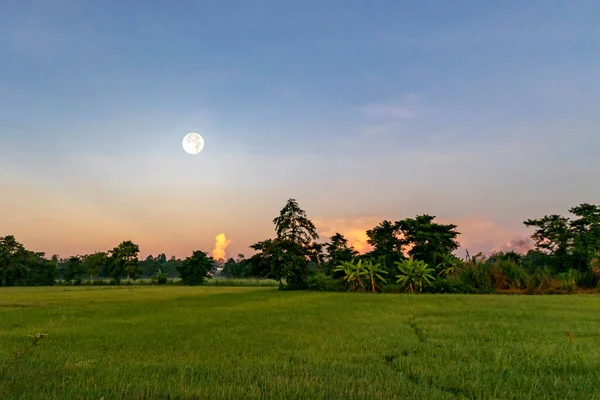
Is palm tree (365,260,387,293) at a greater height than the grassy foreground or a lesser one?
greater

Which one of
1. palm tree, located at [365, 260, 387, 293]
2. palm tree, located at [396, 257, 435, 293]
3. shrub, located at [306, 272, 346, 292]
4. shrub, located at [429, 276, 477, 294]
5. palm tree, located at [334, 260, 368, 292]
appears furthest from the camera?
shrub, located at [306, 272, 346, 292]

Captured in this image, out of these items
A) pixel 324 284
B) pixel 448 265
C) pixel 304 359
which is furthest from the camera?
pixel 448 265

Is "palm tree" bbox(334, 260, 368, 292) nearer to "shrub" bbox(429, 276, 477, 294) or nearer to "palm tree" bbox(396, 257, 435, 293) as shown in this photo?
"palm tree" bbox(396, 257, 435, 293)

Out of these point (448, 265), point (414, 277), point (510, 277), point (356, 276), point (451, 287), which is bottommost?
point (451, 287)

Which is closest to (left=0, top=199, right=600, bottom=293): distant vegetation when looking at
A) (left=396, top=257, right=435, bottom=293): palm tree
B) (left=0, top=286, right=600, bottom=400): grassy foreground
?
(left=396, top=257, right=435, bottom=293): palm tree

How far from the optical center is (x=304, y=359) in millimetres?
5473

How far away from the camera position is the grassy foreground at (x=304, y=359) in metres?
4.07

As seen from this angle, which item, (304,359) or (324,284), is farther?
(324,284)

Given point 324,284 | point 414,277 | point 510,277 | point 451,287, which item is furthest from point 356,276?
point 510,277

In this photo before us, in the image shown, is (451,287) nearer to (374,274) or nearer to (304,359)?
(374,274)

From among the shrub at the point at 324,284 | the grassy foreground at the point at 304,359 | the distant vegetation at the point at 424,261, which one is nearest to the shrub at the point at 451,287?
the distant vegetation at the point at 424,261

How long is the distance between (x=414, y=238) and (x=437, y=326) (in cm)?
2179

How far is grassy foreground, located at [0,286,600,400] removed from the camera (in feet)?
13.3

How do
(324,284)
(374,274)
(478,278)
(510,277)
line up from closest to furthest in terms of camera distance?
(478,278) < (510,277) < (374,274) < (324,284)
